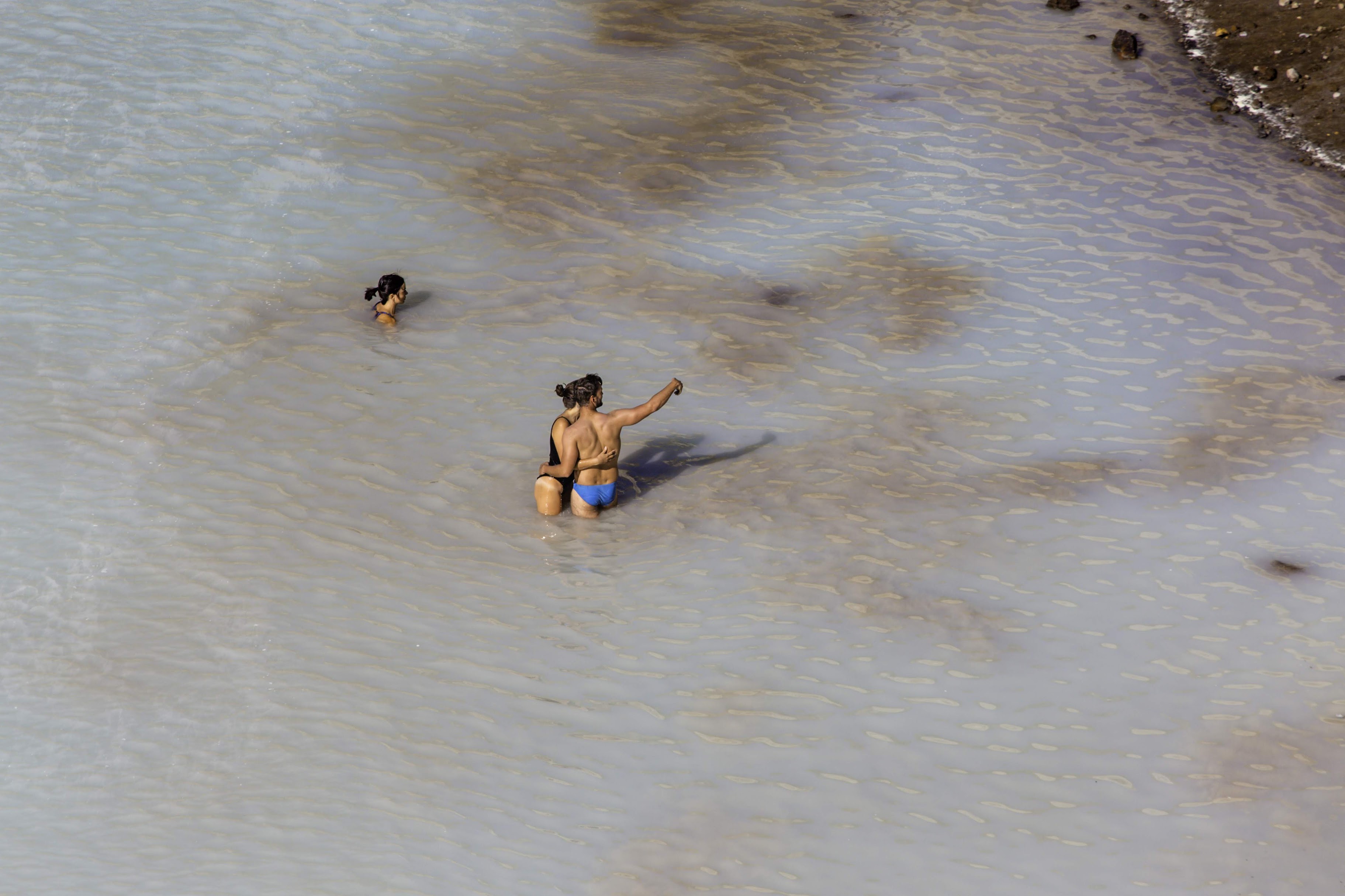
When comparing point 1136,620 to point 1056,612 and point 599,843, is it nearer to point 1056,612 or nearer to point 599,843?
point 1056,612

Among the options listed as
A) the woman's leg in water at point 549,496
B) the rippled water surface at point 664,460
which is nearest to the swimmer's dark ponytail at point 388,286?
the rippled water surface at point 664,460

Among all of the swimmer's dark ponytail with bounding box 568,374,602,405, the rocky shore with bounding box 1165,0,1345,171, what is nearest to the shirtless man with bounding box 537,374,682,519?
the swimmer's dark ponytail with bounding box 568,374,602,405

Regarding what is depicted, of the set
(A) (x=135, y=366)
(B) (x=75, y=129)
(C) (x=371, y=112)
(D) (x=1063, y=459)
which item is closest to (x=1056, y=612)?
(D) (x=1063, y=459)

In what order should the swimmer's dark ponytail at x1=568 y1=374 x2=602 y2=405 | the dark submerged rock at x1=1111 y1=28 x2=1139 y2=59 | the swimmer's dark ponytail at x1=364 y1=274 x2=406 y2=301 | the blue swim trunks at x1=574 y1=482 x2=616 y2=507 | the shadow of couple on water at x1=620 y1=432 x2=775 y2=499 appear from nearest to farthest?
1. the swimmer's dark ponytail at x1=568 y1=374 x2=602 y2=405
2. the blue swim trunks at x1=574 y1=482 x2=616 y2=507
3. the shadow of couple on water at x1=620 y1=432 x2=775 y2=499
4. the swimmer's dark ponytail at x1=364 y1=274 x2=406 y2=301
5. the dark submerged rock at x1=1111 y1=28 x2=1139 y2=59

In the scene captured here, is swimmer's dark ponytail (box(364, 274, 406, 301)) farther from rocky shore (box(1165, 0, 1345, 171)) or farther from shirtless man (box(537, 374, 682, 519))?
rocky shore (box(1165, 0, 1345, 171))

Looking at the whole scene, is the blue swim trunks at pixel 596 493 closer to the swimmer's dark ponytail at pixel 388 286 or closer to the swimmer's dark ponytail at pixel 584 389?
the swimmer's dark ponytail at pixel 584 389

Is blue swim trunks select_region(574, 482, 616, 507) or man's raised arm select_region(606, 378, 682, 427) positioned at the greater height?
man's raised arm select_region(606, 378, 682, 427)

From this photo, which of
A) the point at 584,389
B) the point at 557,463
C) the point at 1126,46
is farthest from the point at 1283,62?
the point at 557,463

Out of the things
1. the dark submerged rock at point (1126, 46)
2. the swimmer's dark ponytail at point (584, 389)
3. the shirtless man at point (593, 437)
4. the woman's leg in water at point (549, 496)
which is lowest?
the woman's leg in water at point (549, 496)
